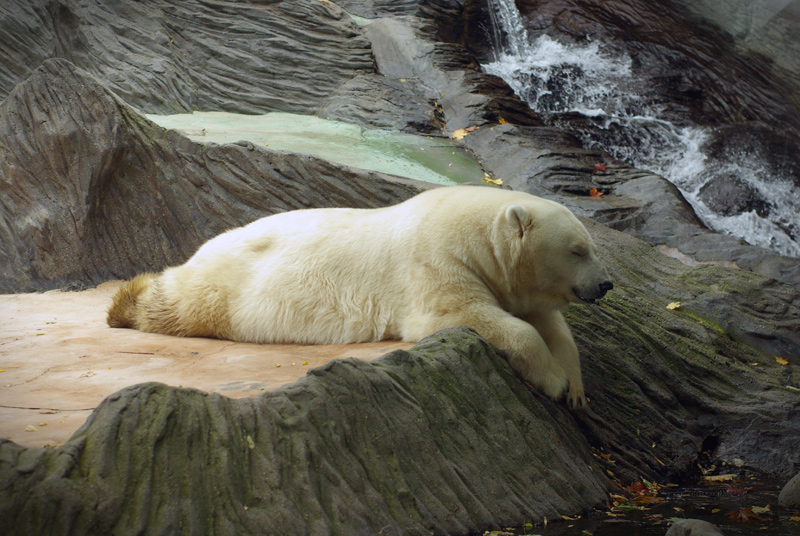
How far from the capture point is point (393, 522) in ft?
9.53

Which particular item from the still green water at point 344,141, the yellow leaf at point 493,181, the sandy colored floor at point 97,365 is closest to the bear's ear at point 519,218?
the sandy colored floor at point 97,365

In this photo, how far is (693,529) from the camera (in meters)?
3.03

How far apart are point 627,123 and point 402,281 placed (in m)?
10.9

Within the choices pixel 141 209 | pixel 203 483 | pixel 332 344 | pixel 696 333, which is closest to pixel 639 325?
pixel 696 333

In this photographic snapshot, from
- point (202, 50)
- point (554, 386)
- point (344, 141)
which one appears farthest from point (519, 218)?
point (202, 50)

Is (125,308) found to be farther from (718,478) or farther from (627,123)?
(627,123)

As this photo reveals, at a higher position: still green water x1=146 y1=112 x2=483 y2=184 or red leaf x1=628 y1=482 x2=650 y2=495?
still green water x1=146 y1=112 x2=483 y2=184

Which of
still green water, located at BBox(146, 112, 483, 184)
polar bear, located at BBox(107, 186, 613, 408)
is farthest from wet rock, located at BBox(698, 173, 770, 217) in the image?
polar bear, located at BBox(107, 186, 613, 408)

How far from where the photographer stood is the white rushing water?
1188cm

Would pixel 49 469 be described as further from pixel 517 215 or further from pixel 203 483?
pixel 517 215

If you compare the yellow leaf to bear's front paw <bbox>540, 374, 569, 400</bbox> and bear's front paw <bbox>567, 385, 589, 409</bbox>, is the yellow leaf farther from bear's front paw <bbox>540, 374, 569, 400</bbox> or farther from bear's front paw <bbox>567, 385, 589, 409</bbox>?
bear's front paw <bbox>540, 374, 569, 400</bbox>

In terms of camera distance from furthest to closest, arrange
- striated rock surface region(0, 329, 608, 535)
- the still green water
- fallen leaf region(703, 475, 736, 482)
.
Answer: the still green water, fallen leaf region(703, 475, 736, 482), striated rock surface region(0, 329, 608, 535)

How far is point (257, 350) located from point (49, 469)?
2352 millimetres

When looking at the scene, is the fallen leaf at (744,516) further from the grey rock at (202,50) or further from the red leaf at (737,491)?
the grey rock at (202,50)
